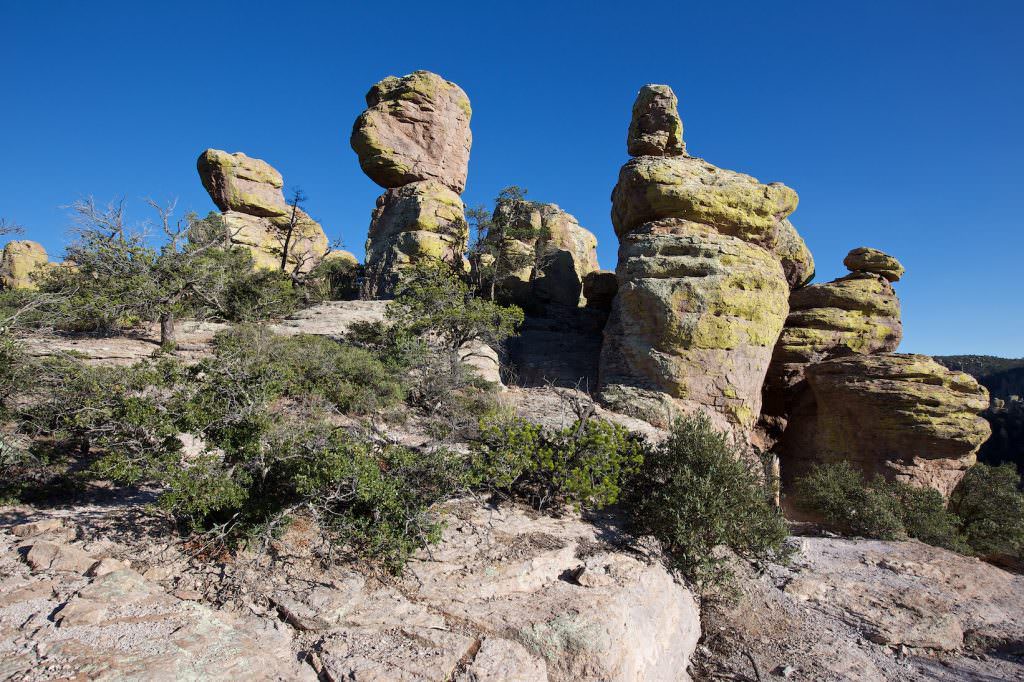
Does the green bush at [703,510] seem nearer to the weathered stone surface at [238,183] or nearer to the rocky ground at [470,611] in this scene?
the rocky ground at [470,611]

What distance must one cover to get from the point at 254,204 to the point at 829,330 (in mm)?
32366

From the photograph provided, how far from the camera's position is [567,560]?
293 inches

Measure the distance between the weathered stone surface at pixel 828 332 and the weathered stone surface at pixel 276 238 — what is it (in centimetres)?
2408

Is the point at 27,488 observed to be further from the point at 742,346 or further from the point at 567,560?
the point at 742,346

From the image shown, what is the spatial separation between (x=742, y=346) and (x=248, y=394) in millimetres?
15422

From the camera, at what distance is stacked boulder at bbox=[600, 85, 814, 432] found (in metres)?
16.5

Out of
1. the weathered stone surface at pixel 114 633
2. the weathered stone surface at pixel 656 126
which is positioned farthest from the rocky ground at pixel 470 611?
the weathered stone surface at pixel 656 126

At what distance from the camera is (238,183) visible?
98.9 ft

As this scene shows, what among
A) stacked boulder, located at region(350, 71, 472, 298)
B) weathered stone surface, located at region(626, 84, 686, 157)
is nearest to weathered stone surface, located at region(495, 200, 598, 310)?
stacked boulder, located at region(350, 71, 472, 298)

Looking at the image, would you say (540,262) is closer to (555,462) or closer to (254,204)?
(254,204)

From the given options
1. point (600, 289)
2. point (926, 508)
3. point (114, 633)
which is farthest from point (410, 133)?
point (926, 508)

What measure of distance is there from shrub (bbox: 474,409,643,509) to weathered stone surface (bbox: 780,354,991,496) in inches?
521

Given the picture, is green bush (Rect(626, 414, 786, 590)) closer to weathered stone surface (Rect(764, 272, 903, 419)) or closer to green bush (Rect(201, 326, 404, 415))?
green bush (Rect(201, 326, 404, 415))

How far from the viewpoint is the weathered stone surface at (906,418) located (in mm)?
17062
